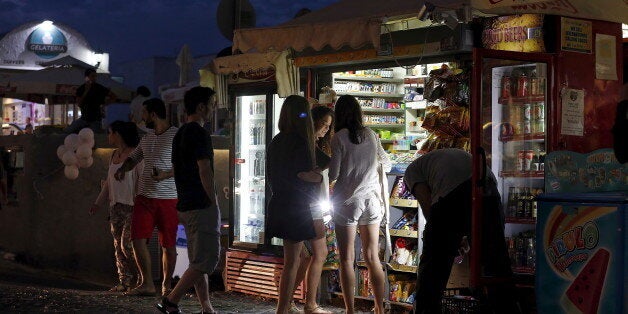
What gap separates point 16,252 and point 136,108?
3378 mm

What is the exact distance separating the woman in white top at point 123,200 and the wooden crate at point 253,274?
3.35ft

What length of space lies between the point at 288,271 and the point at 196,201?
100 centimetres

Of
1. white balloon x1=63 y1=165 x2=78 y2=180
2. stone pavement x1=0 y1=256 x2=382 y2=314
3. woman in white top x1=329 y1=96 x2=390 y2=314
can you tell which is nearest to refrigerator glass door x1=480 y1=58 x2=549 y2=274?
woman in white top x1=329 y1=96 x2=390 y2=314

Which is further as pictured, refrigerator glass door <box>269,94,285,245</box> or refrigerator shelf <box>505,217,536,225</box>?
refrigerator glass door <box>269,94,285,245</box>

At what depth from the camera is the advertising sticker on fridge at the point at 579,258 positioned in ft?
20.9

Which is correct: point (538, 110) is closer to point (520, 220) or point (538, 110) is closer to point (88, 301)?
point (520, 220)

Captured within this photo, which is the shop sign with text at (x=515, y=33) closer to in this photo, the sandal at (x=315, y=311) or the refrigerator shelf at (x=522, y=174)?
the refrigerator shelf at (x=522, y=174)

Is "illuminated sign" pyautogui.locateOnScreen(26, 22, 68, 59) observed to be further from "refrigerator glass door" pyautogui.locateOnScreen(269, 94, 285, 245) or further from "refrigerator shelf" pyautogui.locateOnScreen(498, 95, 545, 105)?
"refrigerator shelf" pyautogui.locateOnScreen(498, 95, 545, 105)

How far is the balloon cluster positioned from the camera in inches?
467

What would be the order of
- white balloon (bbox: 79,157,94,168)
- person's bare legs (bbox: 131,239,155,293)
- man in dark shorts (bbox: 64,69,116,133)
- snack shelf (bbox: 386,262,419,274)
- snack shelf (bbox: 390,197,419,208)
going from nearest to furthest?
snack shelf (bbox: 386,262,419,274) → snack shelf (bbox: 390,197,419,208) → person's bare legs (bbox: 131,239,155,293) → white balloon (bbox: 79,157,94,168) → man in dark shorts (bbox: 64,69,116,133)

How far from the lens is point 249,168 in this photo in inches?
401

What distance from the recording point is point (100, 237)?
1202cm

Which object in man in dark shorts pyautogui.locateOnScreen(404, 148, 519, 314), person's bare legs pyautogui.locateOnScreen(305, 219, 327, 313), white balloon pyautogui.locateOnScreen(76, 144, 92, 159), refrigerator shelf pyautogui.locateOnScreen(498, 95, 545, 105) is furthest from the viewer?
white balloon pyautogui.locateOnScreen(76, 144, 92, 159)

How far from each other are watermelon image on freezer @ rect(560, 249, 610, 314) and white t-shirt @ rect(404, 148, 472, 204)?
115 centimetres
